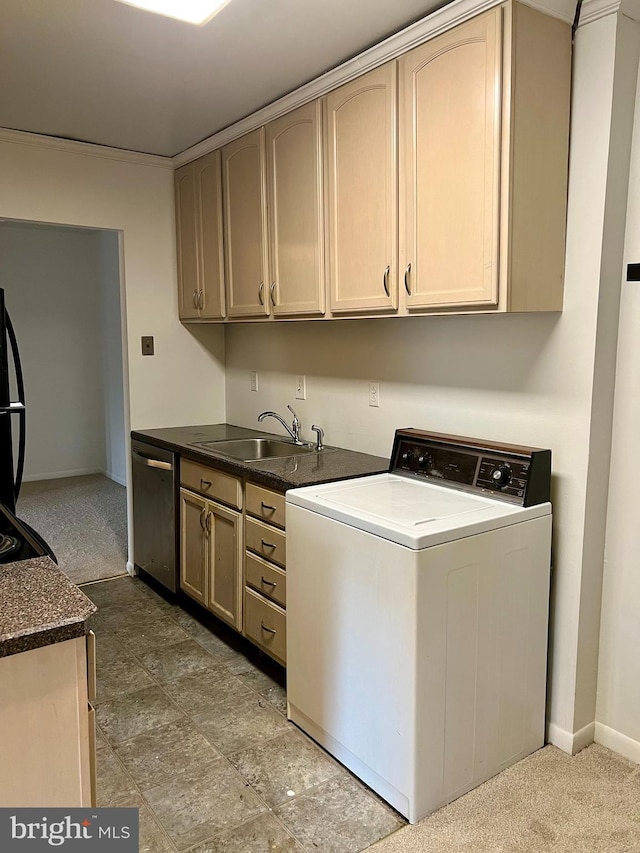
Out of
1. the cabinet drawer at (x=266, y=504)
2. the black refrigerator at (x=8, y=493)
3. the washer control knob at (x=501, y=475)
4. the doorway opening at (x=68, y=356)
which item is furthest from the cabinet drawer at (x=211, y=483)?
the doorway opening at (x=68, y=356)

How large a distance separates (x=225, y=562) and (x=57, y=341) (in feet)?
13.9

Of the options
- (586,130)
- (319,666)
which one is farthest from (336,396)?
(586,130)

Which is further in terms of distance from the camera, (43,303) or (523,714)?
(43,303)

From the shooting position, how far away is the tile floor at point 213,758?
1.85 meters

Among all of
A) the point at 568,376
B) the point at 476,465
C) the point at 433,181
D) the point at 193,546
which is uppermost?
the point at 433,181

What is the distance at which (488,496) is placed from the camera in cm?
218

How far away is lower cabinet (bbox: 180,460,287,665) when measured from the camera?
2543mm

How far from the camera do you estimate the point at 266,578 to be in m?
2.60

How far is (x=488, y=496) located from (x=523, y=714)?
2.33ft

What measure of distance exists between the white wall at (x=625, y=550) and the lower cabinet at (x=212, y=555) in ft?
4.72

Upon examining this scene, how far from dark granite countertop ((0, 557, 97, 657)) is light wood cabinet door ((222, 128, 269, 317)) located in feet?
6.18

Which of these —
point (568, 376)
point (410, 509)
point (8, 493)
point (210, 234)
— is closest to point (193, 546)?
point (8, 493)

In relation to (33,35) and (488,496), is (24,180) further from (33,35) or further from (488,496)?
(488,496)

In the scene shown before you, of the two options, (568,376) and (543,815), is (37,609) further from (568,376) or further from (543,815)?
(568,376)
